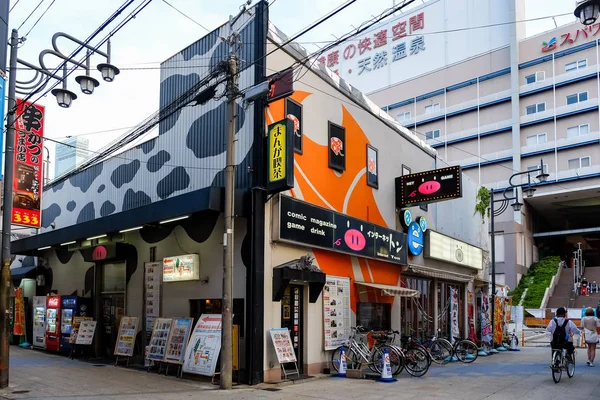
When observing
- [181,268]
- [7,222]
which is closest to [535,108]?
[181,268]

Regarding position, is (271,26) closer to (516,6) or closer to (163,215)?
(163,215)

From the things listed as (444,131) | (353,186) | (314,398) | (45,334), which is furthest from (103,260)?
(444,131)

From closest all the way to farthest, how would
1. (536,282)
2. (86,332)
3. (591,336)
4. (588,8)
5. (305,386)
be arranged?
(588,8) → (305,386) → (591,336) → (86,332) → (536,282)

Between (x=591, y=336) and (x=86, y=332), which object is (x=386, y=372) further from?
(x=86, y=332)

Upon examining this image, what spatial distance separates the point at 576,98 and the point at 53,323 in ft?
173

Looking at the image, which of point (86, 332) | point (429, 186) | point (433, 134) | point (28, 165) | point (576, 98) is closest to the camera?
point (28, 165)

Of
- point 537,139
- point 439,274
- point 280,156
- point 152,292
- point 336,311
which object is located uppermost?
point 537,139

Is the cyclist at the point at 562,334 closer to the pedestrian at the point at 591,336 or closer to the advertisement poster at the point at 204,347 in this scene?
the pedestrian at the point at 591,336

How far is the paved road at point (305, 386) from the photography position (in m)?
11.0

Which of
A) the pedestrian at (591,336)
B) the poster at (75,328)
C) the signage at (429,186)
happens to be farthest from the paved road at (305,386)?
the signage at (429,186)

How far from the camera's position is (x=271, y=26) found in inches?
556

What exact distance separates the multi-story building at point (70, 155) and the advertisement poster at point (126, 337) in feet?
26.0

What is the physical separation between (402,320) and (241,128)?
967 cm

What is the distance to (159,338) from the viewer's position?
14.0 meters
